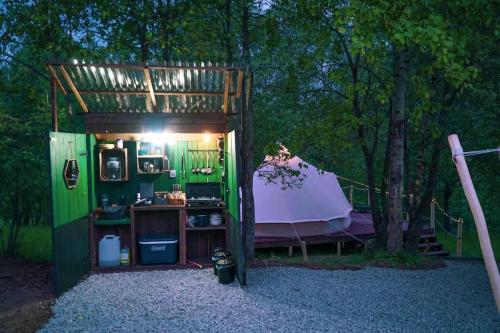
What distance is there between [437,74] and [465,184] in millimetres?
5214

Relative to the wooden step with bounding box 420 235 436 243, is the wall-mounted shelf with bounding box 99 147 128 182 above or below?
above

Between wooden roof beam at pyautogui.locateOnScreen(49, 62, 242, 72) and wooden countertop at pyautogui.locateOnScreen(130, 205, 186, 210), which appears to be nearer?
wooden roof beam at pyautogui.locateOnScreen(49, 62, 242, 72)

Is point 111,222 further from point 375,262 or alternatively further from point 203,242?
point 375,262

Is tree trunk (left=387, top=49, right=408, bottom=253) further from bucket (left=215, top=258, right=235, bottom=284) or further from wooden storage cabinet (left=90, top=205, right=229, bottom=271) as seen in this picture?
bucket (left=215, top=258, right=235, bottom=284)

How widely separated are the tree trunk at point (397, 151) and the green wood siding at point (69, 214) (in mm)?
4998

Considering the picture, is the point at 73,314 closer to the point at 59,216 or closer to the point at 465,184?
the point at 59,216

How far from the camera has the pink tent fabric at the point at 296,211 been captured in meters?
10.5

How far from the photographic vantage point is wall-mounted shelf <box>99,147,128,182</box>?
25.4 feet

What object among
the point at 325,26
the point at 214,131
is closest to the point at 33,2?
the point at 214,131

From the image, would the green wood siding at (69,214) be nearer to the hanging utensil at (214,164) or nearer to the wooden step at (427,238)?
the hanging utensil at (214,164)

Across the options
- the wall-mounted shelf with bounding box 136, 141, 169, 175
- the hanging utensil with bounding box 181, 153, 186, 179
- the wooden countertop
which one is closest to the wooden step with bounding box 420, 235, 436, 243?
the hanging utensil with bounding box 181, 153, 186, 179

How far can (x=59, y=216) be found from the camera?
5.86 m

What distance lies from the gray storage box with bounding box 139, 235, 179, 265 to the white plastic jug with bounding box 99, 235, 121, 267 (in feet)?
1.27

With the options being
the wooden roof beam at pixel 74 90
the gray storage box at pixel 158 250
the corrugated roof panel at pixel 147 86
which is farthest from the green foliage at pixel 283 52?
the gray storage box at pixel 158 250
